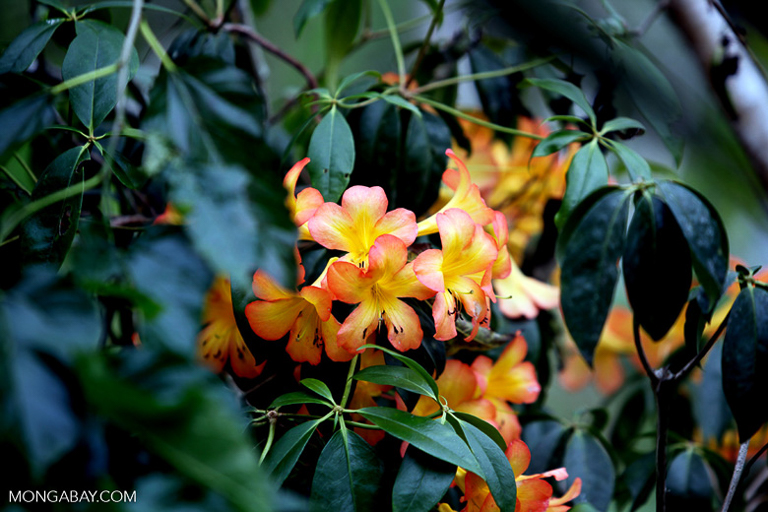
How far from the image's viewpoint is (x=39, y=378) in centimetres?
Result: 20

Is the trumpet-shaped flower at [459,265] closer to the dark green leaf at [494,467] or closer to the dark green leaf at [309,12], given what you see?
the dark green leaf at [494,467]

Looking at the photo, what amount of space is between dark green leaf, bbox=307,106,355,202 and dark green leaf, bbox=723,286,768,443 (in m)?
0.36

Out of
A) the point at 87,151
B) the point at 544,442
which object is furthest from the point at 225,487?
the point at 544,442

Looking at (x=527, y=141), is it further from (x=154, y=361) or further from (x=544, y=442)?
(x=154, y=361)

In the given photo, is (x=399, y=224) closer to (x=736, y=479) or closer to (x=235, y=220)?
(x=235, y=220)

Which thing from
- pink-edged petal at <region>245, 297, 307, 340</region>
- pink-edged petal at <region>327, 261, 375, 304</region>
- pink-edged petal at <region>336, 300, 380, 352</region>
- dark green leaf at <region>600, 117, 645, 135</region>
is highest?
dark green leaf at <region>600, 117, 645, 135</region>

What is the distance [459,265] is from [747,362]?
255mm

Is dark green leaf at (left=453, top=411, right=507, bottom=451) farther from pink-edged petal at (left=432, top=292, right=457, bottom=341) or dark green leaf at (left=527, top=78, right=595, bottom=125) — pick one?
dark green leaf at (left=527, top=78, right=595, bottom=125)

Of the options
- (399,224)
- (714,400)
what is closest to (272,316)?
(399,224)

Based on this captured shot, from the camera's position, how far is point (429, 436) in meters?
0.35

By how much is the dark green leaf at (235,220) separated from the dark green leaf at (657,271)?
1.13ft

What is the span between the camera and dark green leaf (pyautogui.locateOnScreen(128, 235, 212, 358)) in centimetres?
22

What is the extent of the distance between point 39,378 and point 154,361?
0.04m

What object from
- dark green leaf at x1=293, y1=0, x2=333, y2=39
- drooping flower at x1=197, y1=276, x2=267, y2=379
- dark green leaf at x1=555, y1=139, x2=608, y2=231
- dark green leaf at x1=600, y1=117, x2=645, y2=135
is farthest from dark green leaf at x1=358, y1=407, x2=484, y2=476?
dark green leaf at x1=293, y1=0, x2=333, y2=39
